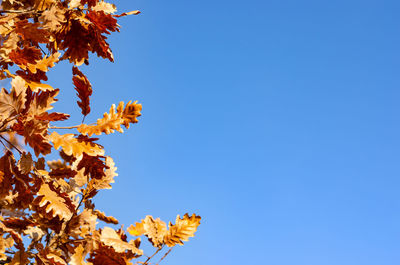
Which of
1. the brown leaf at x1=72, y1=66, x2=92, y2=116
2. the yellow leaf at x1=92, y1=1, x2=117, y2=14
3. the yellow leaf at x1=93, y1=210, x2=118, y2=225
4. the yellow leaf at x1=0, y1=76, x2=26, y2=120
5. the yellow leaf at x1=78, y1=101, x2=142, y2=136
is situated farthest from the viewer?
the yellow leaf at x1=93, y1=210, x2=118, y2=225

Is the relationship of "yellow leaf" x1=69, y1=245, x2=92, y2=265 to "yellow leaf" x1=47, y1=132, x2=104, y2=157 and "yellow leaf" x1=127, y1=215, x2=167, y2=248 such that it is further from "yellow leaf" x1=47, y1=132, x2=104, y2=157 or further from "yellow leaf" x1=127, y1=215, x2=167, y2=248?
"yellow leaf" x1=47, y1=132, x2=104, y2=157

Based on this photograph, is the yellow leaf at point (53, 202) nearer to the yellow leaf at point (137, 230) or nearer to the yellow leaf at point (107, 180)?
the yellow leaf at point (137, 230)

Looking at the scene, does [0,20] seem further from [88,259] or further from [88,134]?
[88,259]

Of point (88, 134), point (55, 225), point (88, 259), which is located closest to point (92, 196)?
point (55, 225)

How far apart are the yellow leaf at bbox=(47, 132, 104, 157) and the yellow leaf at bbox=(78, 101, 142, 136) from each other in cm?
7

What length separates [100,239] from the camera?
204 centimetres

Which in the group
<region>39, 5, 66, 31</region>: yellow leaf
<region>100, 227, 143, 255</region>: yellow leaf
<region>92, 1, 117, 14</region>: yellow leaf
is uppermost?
<region>92, 1, 117, 14</region>: yellow leaf

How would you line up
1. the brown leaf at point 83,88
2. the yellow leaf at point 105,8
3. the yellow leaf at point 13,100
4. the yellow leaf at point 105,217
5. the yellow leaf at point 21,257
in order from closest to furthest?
the yellow leaf at point 13,100 < the brown leaf at point 83,88 < the yellow leaf at point 21,257 < the yellow leaf at point 105,8 < the yellow leaf at point 105,217

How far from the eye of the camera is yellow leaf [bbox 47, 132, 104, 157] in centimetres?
185

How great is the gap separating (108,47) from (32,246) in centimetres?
185

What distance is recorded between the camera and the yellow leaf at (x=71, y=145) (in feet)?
6.08

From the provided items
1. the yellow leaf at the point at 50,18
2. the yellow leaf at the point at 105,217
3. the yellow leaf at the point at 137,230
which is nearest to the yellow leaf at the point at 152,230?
the yellow leaf at the point at 137,230

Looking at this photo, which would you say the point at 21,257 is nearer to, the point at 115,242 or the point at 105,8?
the point at 115,242

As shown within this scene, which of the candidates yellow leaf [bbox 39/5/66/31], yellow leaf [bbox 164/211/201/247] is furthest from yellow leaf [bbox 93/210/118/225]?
yellow leaf [bbox 39/5/66/31]
